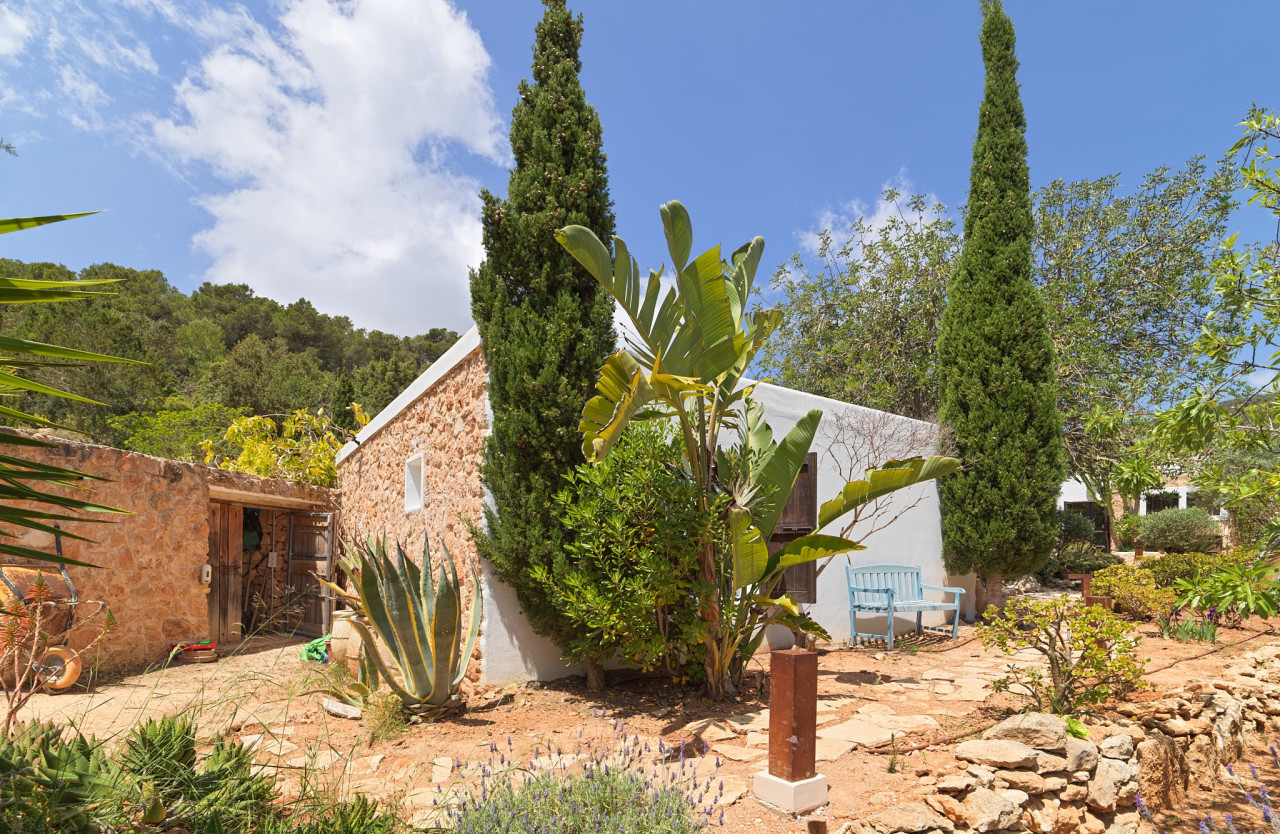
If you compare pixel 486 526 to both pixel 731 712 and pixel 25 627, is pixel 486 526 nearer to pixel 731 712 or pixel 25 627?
pixel 731 712

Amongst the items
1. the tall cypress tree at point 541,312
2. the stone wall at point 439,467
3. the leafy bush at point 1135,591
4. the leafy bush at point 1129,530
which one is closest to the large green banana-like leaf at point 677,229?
the tall cypress tree at point 541,312

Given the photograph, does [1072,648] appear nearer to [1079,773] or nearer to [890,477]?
[1079,773]

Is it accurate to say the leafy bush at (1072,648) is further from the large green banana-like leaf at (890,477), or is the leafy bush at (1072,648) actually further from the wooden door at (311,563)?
the wooden door at (311,563)

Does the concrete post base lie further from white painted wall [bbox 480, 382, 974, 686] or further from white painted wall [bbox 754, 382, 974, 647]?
white painted wall [bbox 754, 382, 974, 647]

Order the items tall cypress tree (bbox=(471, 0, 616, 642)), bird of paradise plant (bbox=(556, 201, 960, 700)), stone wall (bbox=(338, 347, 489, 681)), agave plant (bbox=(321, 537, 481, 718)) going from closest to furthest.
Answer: bird of paradise plant (bbox=(556, 201, 960, 700)) < agave plant (bbox=(321, 537, 481, 718)) < tall cypress tree (bbox=(471, 0, 616, 642)) < stone wall (bbox=(338, 347, 489, 681))

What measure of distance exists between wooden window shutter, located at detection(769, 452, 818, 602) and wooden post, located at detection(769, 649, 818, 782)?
3548 millimetres

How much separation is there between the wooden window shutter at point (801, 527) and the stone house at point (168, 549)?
4524mm

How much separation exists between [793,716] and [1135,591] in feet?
23.2

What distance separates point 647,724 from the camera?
479 centimetres

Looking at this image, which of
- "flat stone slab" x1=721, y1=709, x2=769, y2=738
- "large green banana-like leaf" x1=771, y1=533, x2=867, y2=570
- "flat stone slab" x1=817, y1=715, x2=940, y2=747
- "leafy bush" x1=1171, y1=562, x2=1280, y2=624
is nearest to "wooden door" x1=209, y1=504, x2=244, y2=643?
"flat stone slab" x1=721, y1=709, x2=769, y2=738

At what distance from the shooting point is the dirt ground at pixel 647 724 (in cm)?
339

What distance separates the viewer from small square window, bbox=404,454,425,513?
7.50 meters

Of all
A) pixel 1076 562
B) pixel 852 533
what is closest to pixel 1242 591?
pixel 852 533

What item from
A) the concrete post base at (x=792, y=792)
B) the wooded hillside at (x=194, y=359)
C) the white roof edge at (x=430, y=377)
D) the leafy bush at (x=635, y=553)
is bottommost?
the concrete post base at (x=792, y=792)
